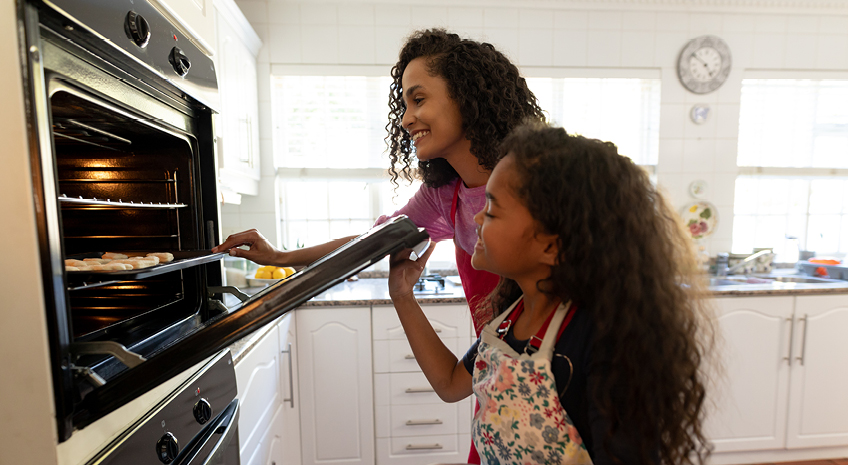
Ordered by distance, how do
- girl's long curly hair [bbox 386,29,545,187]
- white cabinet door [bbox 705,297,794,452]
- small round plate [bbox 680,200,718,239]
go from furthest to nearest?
small round plate [bbox 680,200,718,239] < white cabinet door [bbox 705,297,794,452] < girl's long curly hair [bbox 386,29,545,187]

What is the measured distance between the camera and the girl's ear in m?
0.64

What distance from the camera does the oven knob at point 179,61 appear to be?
0.75m

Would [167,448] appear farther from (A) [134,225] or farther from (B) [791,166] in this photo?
(B) [791,166]

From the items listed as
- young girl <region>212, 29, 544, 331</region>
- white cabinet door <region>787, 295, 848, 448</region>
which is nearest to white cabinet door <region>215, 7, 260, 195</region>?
young girl <region>212, 29, 544, 331</region>

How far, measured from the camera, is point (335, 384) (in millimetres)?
1956

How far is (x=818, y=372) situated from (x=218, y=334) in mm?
2785

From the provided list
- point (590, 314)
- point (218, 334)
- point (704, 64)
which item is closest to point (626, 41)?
point (704, 64)

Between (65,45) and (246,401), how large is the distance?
109cm

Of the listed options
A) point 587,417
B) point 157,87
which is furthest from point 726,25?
point 157,87

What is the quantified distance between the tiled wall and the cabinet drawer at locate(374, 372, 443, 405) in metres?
1.15

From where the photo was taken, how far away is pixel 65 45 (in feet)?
1.67

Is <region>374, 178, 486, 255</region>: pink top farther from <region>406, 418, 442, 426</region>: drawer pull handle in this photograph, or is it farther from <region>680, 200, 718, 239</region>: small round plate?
<region>680, 200, 718, 239</region>: small round plate

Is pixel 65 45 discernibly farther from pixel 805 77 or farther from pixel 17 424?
pixel 805 77

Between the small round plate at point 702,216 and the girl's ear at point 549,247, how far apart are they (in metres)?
2.50
